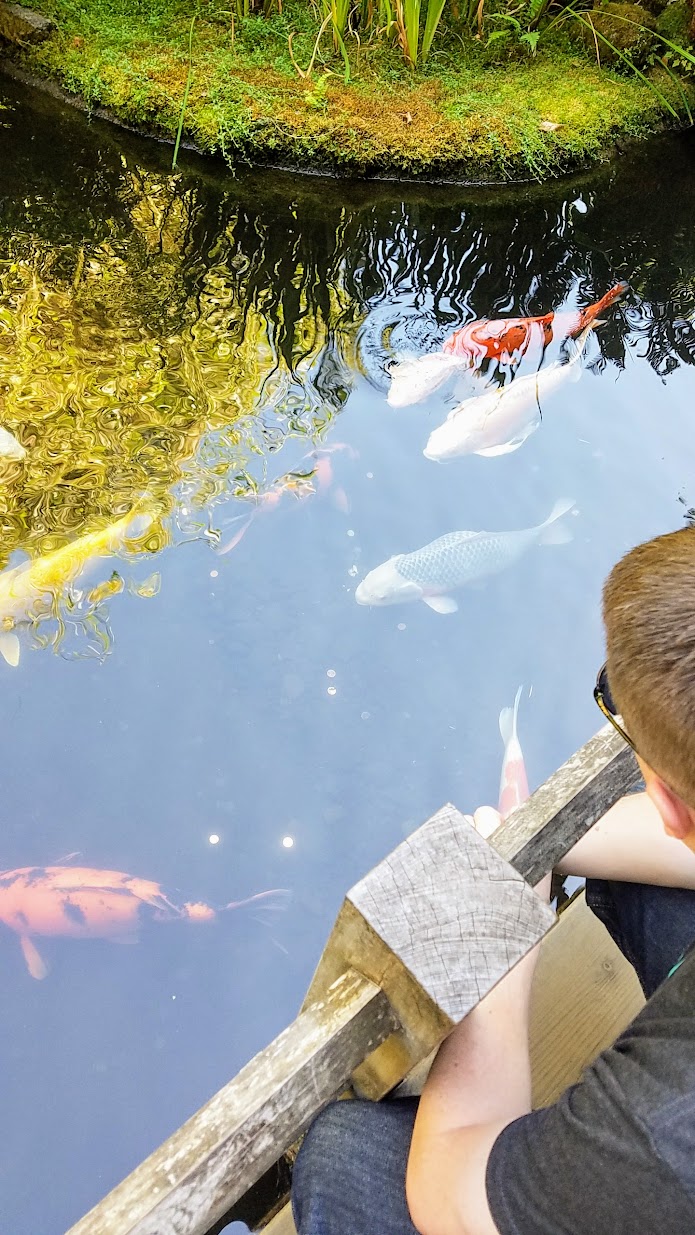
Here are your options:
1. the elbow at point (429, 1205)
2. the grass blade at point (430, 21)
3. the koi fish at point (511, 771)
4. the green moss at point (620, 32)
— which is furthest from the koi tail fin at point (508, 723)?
the green moss at point (620, 32)

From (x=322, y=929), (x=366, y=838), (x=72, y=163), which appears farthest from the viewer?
(x=72, y=163)

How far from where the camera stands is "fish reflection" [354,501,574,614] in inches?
112

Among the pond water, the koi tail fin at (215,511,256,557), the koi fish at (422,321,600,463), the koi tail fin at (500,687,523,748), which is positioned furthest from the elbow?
the koi fish at (422,321,600,463)

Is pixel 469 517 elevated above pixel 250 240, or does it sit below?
below

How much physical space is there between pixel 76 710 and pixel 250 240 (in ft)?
10.0

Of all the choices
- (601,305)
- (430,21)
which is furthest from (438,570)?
(430,21)

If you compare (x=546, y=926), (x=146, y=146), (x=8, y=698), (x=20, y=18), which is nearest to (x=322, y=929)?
(x=8, y=698)

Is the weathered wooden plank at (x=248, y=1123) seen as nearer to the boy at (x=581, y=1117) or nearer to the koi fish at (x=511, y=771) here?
the boy at (x=581, y=1117)

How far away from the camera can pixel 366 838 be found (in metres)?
2.46

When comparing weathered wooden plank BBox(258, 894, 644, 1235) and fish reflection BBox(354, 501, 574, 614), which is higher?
fish reflection BBox(354, 501, 574, 614)

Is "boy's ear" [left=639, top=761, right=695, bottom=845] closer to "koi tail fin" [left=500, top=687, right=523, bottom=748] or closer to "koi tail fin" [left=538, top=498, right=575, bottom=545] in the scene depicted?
"koi tail fin" [left=500, top=687, right=523, bottom=748]

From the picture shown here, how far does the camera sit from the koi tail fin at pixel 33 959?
2.12 m

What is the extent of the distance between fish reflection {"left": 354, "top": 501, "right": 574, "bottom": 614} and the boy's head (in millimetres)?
1880

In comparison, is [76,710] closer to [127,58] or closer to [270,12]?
[127,58]
